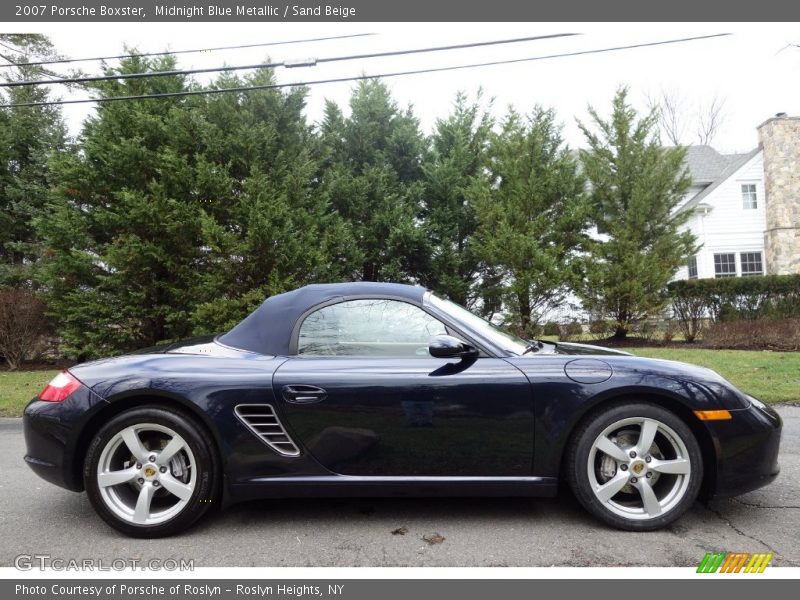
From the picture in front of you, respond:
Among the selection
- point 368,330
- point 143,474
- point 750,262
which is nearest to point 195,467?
point 143,474

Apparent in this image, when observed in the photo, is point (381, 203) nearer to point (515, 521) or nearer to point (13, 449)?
point (13, 449)

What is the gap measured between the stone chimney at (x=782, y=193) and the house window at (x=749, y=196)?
1.48 feet

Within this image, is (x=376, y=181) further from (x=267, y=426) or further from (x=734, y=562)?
(x=734, y=562)

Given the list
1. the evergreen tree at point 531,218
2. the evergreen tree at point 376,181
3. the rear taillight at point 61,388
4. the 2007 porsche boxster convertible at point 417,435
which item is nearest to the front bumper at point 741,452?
the 2007 porsche boxster convertible at point 417,435

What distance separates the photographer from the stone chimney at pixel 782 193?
64.3 ft

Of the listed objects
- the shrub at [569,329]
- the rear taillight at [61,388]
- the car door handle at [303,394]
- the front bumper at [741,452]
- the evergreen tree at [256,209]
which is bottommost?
the shrub at [569,329]

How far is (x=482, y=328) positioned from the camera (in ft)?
9.97

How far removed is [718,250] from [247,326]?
74.3ft

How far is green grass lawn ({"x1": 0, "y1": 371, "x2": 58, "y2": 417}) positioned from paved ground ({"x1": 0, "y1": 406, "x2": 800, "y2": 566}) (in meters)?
4.09

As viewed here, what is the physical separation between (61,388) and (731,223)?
950 inches

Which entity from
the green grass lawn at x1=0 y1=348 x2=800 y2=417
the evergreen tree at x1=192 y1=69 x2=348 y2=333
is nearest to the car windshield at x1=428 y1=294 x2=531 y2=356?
the green grass lawn at x1=0 y1=348 x2=800 y2=417

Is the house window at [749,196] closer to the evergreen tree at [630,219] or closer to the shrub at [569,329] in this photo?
the evergreen tree at [630,219]

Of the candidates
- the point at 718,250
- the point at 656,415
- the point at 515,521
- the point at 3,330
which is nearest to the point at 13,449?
the point at 515,521

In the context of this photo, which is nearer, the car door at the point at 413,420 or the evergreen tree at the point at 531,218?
the car door at the point at 413,420
